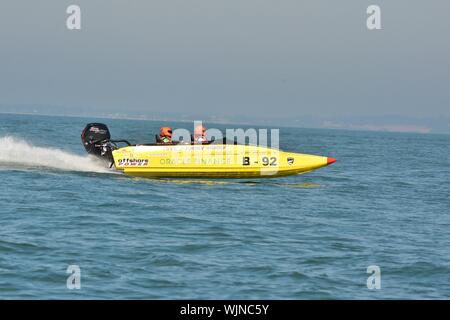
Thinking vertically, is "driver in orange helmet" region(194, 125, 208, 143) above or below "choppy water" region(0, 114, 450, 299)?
above

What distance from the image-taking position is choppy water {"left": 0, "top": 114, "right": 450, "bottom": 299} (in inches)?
403

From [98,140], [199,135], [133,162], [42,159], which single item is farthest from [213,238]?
[42,159]

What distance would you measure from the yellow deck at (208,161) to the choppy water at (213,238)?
0.46 metres

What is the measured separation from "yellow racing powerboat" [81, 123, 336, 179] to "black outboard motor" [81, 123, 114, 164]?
963 millimetres

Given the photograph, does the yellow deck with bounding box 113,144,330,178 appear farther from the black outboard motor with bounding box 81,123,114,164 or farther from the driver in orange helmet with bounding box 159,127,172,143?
the black outboard motor with bounding box 81,123,114,164

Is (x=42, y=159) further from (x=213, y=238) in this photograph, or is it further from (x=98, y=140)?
(x=213, y=238)

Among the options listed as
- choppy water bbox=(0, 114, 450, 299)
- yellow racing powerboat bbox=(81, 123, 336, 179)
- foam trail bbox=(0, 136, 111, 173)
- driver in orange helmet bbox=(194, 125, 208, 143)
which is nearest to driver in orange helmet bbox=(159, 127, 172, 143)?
yellow racing powerboat bbox=(81, 123, 336, 179)

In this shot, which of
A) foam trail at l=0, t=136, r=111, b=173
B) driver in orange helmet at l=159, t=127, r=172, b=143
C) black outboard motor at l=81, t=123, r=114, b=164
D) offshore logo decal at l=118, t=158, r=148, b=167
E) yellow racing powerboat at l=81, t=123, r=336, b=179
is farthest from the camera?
foam trail at l=0, t=136, r=111, b=173

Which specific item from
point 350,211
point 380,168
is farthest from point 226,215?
point 380,168

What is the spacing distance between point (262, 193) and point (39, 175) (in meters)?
8.15

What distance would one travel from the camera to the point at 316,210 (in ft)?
59.1

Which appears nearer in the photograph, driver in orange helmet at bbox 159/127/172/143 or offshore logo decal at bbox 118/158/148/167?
offshore logo decal at bbox 118/158/148/167

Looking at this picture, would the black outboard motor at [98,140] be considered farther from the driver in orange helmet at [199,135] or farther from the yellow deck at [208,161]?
the driver in orange helmet at [199,135]

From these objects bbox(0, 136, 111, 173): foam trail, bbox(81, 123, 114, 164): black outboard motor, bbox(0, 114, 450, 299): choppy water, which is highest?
bbox(81, 123, 114, 164): black outboard motor
